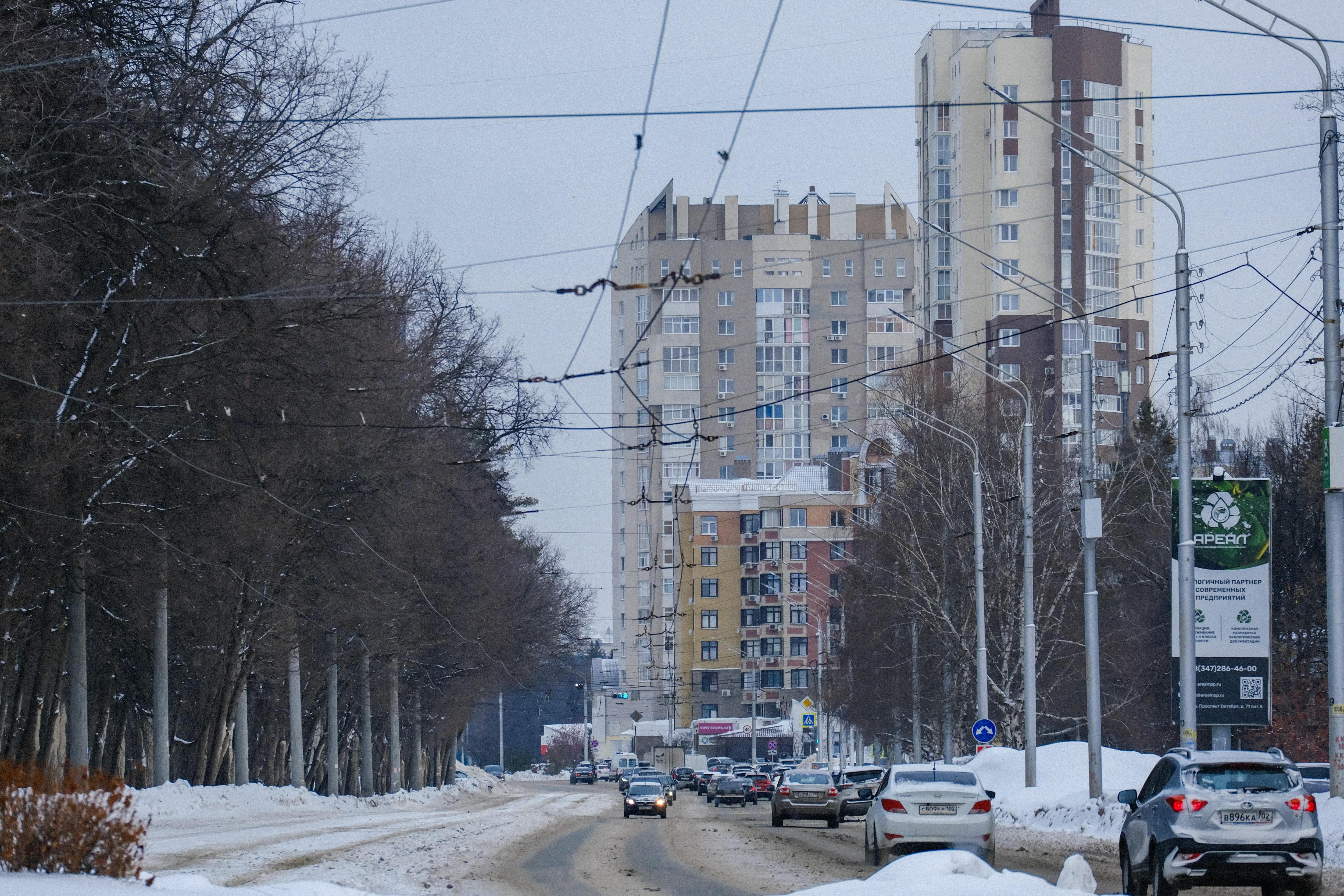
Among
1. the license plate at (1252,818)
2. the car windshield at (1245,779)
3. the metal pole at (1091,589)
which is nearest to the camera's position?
the license plate at (1252,818)

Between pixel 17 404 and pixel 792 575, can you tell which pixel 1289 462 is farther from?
pixel 792 575

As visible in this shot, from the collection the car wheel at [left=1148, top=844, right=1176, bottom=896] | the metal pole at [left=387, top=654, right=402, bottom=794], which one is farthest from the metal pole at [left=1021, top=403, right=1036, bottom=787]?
the metal pole at [left=387, top=654, right=402, bottom=794]

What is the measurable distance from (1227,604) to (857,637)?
1353 inches

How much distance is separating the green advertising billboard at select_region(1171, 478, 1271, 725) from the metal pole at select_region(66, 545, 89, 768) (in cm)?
1862

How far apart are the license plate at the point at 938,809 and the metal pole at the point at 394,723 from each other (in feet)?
113

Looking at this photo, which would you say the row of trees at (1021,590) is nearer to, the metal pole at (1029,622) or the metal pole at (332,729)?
the metal pole at (1029,622)

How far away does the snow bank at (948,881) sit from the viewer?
12398mm

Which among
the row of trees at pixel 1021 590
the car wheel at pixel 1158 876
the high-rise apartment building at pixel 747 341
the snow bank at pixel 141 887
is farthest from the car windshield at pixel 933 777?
the high-rise apartment building at pixel 747 341

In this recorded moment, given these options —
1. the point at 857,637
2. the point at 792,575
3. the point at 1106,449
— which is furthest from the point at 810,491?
the point at 857,637

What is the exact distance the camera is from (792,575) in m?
117

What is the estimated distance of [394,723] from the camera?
58.7 m

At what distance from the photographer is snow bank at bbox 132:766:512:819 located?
34.4 m

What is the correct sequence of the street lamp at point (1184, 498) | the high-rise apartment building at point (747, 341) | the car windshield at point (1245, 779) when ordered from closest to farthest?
the car windshield at point (1245, 779) → the street lamp at point (1184, 498) → the high-rise apartment building at point (747, 341)

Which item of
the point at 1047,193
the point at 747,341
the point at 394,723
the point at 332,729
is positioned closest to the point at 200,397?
the point at 332,729
